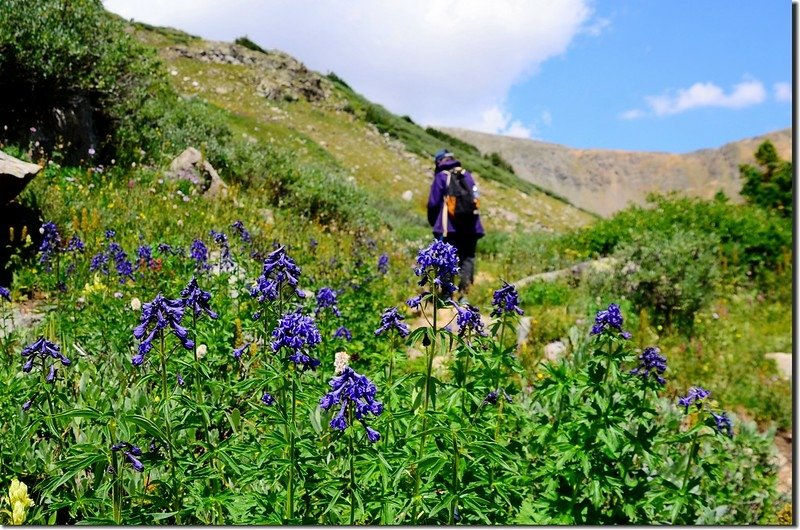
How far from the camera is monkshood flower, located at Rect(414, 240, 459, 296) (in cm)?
258

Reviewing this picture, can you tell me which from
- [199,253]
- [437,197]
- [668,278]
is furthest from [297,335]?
[668,278]

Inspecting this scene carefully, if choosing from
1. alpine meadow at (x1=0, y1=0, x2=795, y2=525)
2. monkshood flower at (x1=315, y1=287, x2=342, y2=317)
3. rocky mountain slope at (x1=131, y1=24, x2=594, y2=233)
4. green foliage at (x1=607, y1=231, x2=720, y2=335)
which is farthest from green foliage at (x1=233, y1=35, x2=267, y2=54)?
monkshood flower at (x1=315, y1=287, x2=342, y2=317)

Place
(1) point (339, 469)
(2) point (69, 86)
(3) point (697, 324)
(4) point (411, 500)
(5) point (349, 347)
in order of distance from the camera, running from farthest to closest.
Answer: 1. (2) point (69, 86)
2. (3) point (697, 324)
3. (5) point (349, 347)
4. (1) point (339, 469)
5. (4) point (411, 500)

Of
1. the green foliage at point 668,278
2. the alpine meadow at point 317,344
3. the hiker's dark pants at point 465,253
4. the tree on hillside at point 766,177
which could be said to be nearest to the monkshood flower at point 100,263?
the alpine meadow at point 317,344

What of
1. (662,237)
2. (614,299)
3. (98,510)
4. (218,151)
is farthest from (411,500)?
(218,151)

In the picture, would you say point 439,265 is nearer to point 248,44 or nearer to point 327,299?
point 327,299

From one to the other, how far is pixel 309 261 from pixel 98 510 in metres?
5.42

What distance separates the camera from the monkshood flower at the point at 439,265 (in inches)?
101

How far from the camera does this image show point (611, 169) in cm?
16188

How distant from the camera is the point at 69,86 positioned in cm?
1068

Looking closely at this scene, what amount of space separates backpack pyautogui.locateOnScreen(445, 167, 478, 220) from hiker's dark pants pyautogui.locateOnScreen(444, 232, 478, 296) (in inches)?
13.9

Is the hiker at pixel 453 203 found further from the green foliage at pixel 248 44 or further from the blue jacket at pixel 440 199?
the green foliage at pixel 248 44

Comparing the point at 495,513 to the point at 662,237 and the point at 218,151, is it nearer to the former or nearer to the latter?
the point at 662,237

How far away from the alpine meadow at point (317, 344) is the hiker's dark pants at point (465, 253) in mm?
205
